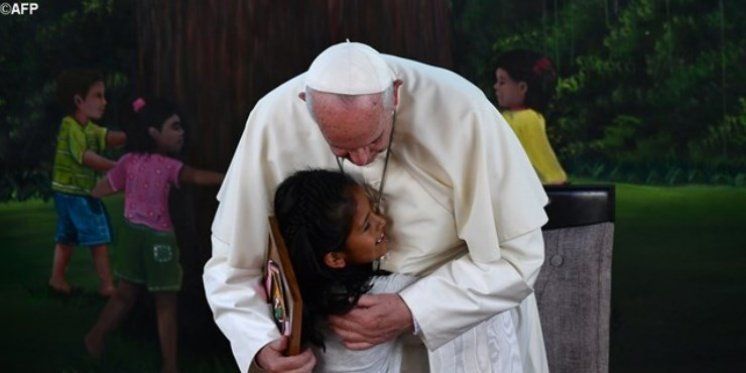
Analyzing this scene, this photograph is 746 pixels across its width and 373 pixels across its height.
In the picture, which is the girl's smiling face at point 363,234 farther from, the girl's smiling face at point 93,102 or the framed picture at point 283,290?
the girl's smiling face at point 93,102

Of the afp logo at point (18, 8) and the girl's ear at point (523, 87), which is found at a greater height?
the afp logo at point (18, 8)

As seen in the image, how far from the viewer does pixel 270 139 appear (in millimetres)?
4730

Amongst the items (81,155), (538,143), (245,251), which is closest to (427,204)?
(245,251)

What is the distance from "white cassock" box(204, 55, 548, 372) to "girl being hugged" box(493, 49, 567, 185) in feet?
8.92

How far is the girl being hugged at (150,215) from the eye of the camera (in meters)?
7.66

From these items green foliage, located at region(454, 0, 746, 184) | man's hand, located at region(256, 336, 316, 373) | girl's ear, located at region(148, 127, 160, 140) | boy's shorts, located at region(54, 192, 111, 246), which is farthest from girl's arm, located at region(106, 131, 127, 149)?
man's hand, located at region(256, 336, 316, 373)

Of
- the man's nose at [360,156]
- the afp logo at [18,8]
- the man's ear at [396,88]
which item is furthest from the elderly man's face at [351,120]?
the afp logo at [18,8]

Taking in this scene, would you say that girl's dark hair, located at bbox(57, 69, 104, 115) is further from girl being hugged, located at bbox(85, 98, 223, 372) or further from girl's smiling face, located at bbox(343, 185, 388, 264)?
girl's smiling face, located at bbox(343, 185, 388, 264)

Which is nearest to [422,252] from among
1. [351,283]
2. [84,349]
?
[351,283]

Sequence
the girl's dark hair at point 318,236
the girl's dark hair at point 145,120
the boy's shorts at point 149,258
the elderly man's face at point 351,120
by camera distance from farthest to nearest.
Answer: the boy's shorts at point 149,258 → the girl's dark hair at point 145,120 → the girl's dark hair at point 318,236 → the elderly man's face at point 351,120

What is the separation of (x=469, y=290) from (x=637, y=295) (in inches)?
124

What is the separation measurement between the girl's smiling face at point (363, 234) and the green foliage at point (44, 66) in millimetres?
3297

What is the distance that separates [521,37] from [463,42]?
24 cm

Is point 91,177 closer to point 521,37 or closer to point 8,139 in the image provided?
point 8,139
